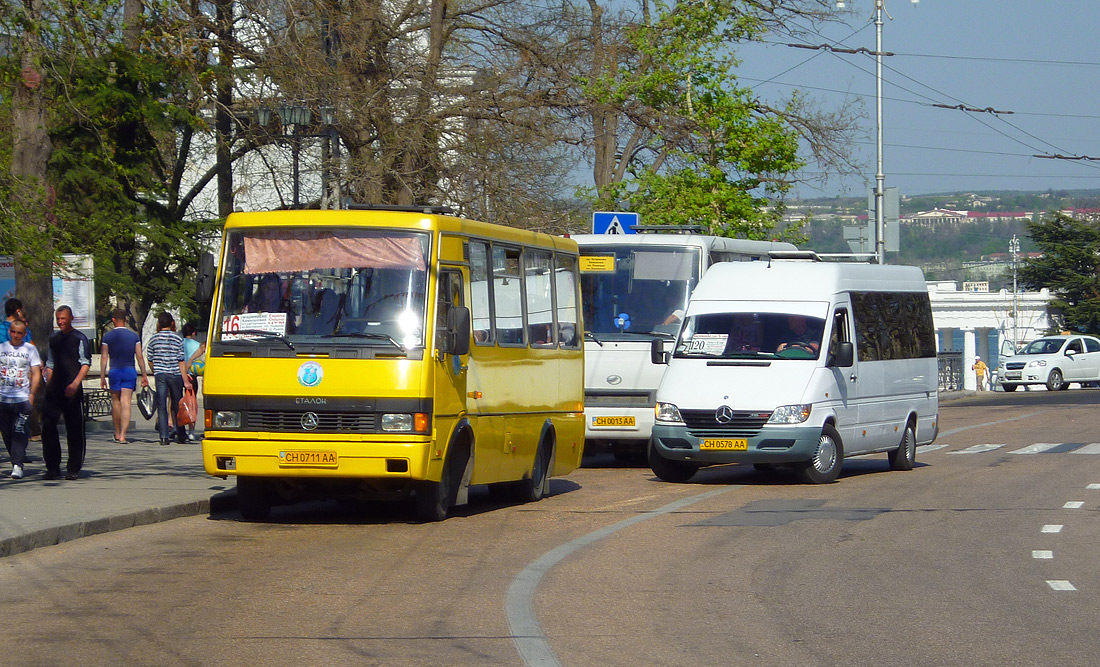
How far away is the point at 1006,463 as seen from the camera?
786 inches

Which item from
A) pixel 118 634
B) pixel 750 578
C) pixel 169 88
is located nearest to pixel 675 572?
pixel 750 578

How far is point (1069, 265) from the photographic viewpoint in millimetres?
83250

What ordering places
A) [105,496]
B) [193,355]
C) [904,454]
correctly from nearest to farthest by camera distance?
1. [105,496]
2. [904,454]
3. [193,355]

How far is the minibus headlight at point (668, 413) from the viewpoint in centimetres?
1662

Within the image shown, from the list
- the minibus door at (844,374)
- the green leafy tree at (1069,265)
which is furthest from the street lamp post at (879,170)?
the green leafy tree at (1069,265)

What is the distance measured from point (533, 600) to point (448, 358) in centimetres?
417

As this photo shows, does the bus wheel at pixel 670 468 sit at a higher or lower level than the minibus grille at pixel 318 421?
lower

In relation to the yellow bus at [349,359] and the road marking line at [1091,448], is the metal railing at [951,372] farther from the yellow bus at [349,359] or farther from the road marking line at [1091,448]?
the yellow bus at [349,359]

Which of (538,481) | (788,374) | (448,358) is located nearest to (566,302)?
(538,481)

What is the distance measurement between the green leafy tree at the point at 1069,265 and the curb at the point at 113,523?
73.4 meters

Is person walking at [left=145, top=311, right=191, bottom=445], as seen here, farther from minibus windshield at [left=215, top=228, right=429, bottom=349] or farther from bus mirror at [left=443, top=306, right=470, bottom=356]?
bus mirror at [left=443, top=306, right=470, bottom=356]

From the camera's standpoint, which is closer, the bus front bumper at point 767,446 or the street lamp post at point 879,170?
the bus front bumper at point 767,446

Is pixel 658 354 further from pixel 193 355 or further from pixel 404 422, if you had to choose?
pixel 193 355

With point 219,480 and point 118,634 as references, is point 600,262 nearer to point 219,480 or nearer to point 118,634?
point 219,480
